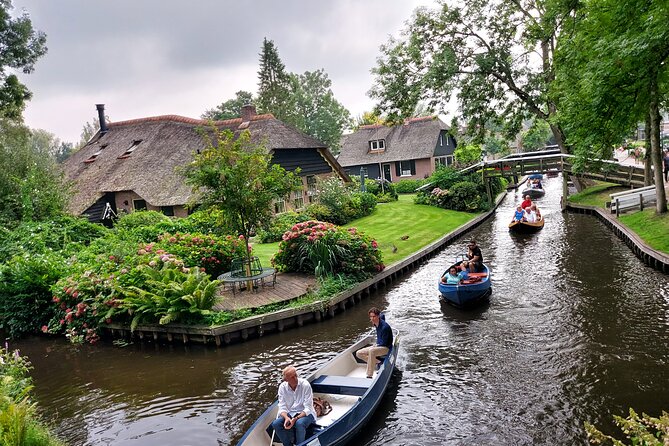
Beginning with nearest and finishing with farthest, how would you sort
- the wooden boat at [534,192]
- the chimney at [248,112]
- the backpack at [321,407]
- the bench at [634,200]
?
1. the backpack at [321,407]
2. the bench at [634,200]
3. the chimney at [248,112]
4. the wooden boat at [534,192]

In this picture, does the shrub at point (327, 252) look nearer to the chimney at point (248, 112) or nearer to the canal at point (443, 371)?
the canal at point (443, 371)

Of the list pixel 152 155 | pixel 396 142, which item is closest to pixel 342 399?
pixel 152 155

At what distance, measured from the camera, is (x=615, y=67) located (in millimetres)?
13352

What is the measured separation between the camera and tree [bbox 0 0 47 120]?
2512 cm

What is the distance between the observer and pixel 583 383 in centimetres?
970

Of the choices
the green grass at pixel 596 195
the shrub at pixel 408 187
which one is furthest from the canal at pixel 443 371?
the shrub at pixel 408 187

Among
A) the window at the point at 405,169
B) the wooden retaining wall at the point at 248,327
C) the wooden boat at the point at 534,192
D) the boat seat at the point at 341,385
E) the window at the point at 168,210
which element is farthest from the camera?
the window at the point at 405,169

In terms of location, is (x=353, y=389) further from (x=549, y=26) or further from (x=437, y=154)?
(x=437, y=154)

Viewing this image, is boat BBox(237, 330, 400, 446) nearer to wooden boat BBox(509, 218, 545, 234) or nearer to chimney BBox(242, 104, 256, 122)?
wooden boat BBox(509, 218, 545, 234)

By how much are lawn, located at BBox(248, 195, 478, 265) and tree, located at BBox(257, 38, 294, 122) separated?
25.4 m

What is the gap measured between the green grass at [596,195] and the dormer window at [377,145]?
25308 mm

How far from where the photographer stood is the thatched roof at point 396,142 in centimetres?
5341

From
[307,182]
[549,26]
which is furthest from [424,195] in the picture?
[549,26]

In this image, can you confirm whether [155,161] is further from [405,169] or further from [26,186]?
[405,169]
